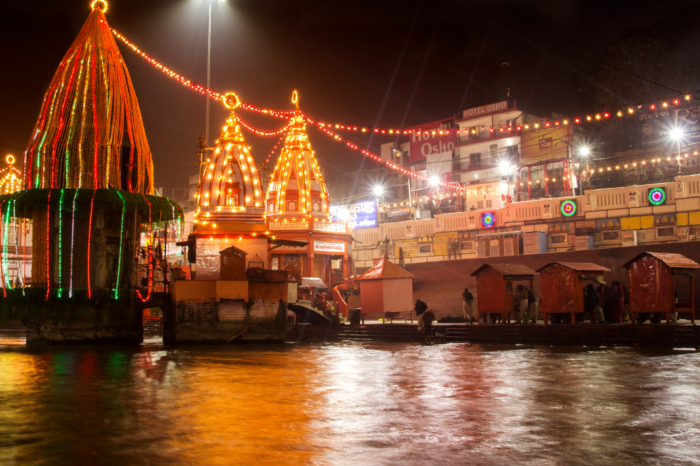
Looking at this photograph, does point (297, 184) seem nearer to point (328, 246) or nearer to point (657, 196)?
point (328, 246)

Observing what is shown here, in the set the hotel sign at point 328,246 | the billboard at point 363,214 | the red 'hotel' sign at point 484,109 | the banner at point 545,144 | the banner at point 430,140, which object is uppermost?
the red 'hotel' sign at point 484,109

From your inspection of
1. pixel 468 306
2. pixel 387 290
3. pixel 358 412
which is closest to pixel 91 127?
pixel 387 290

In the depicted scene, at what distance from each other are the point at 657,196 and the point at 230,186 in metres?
20.9

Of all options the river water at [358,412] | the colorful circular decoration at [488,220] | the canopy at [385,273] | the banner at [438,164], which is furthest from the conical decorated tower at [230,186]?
the banner at [438,164]

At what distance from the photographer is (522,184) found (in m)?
44.3

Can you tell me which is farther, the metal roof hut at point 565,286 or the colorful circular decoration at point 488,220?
the colorful circular decoration at point 488,220

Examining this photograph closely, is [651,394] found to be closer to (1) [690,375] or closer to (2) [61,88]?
(1) [690,375]

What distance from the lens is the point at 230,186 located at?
82.3ft

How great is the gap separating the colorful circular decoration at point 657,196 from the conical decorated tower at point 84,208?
908 inches

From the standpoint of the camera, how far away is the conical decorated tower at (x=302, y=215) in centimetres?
3388

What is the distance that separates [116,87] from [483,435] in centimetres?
1996

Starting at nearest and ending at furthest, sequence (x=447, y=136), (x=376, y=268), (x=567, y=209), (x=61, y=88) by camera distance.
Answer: (x=61, y=88) → (x=376, y=268) → (x=567, y=209) → (x=447, y=136)

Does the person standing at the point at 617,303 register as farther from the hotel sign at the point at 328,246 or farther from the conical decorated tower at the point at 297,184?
the conical decorated tower at the point at 297,184

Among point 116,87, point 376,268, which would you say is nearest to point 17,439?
point 116,87
